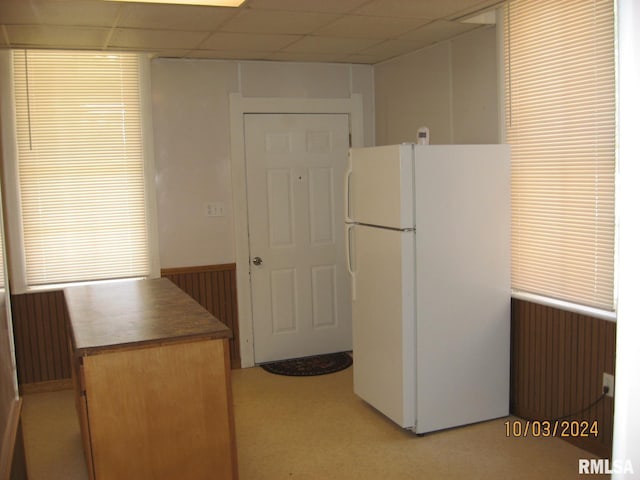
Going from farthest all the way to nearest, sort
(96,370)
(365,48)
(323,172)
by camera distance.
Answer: (323,172), (365,48), (96,370)

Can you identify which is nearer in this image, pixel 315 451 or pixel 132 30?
pixel 315 451

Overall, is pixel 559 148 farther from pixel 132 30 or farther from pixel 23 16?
pixel 23 16

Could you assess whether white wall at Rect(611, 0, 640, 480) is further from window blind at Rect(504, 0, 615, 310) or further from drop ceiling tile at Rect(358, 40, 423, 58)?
drop ceiling tile at Rect(358, 40, 423, 58)

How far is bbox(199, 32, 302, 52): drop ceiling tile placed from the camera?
4.05 m

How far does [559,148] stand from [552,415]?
59.6 inches

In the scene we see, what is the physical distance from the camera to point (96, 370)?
97.1 inches

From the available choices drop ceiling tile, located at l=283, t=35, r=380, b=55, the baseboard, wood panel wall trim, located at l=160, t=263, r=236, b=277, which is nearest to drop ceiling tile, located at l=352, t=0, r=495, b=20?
drop ceiling tile, located at l=283, t=35, r=380, b=55

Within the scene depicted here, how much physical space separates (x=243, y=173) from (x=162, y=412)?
8.92ft

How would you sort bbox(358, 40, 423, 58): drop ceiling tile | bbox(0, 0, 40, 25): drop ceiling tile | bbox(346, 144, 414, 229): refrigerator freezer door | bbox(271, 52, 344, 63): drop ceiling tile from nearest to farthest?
bbox(0, 0, 40, 25): drop ceiling tile → bbox(346, 144, 414, 229): refrigerator freezer door → bbox(358, 40, 423, 58): drop ceiling tile → bbox(271, 52, 344, 63): drop ceiling tile

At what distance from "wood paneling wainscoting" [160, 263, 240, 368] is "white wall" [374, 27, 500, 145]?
1.72 meters

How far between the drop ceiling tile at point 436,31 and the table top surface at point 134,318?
221 cm

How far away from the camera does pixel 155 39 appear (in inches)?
160

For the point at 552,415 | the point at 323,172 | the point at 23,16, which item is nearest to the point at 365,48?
the point at 323,172

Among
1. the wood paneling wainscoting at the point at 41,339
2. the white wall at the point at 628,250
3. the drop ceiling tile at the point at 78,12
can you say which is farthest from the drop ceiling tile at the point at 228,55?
the white wall at the point at 628,250
